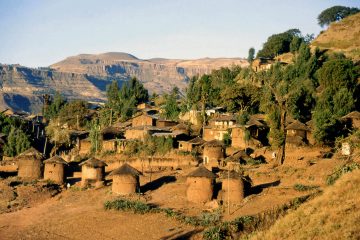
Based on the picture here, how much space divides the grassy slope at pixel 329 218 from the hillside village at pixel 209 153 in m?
0.83

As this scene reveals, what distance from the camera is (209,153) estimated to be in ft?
130

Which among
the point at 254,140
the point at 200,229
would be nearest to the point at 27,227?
the point at 200,229

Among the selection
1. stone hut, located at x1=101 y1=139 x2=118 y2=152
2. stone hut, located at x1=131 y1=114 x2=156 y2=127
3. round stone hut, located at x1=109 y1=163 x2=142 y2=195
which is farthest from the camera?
stone hut, located at x1=131 y1=114 x2=156 y2=127

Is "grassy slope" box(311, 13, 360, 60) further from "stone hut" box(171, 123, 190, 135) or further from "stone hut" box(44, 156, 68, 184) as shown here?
"stone hut" box(44, 156, 68, 184)

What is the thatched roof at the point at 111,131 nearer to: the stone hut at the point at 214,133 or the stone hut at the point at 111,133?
the stone hut at the point at 111,133

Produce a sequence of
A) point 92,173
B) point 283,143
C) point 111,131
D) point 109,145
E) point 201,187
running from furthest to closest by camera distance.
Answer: point 111,131 → point 109,145 → point 92,173 → point 283,143 → point 201,187

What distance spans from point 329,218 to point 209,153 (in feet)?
71.9

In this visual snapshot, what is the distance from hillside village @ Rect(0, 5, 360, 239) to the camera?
3019 centimetres

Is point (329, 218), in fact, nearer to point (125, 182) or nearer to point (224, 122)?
point (125, 182)

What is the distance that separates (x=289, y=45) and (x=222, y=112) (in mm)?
28750

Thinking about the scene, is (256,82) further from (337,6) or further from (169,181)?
(337,6)

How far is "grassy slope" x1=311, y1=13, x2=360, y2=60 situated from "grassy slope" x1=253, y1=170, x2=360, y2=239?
51186 millimetres

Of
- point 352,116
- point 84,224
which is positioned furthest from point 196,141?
point 84,224

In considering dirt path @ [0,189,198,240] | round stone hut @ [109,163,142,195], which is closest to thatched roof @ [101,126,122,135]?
round stone hut @ [109,163,142,195]
